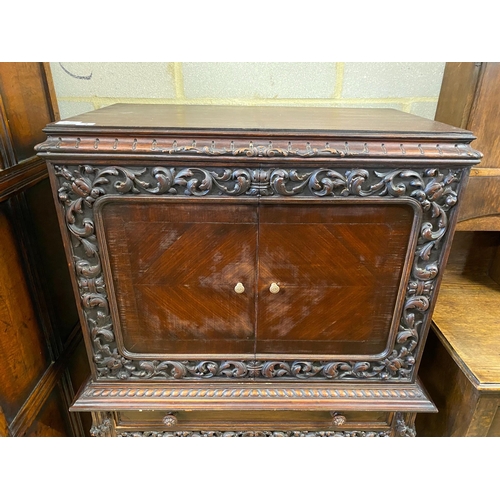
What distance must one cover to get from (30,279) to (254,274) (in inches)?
23.9

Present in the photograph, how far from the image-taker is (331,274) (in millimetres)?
820

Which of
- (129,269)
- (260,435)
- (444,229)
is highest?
(444,229)

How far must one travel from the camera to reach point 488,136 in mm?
991

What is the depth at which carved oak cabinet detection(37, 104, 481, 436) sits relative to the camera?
0.72m

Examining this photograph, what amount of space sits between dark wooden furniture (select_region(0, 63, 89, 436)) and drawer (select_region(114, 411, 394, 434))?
24 cm

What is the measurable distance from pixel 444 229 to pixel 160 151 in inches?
24.2

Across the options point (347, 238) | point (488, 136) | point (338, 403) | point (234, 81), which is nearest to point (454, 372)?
point (338, 403)

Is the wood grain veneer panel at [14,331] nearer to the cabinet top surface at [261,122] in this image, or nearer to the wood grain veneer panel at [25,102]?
the wood grain veneer panel at [25,102]

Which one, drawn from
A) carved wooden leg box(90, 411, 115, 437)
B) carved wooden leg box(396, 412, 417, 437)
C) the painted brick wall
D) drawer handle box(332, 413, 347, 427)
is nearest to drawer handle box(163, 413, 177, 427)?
carved wooden leg box(90, 411, 115, 437)

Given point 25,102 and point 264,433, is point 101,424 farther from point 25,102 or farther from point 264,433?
point 25,102

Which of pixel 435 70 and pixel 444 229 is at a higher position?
pixel 435 70

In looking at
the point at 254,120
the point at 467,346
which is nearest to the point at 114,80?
the point at 254,120

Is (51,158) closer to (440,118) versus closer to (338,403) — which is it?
(338,403)

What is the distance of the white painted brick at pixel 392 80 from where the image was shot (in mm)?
1148
